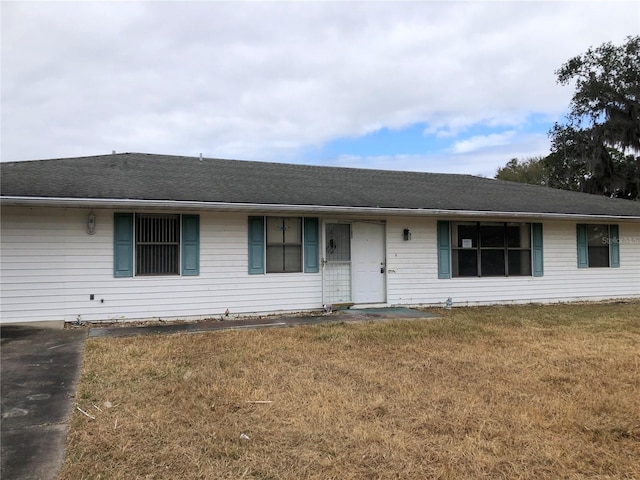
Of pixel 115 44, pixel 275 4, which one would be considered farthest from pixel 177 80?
pixel 275 4

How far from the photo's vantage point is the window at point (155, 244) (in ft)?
26.6

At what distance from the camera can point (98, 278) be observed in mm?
8016

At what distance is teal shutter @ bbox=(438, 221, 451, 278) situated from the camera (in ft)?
34.1

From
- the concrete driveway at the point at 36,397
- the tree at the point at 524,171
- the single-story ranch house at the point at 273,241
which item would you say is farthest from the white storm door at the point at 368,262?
the tree at the point at 524,171

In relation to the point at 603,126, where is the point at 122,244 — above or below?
below

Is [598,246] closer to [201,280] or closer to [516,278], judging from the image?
[516,278]

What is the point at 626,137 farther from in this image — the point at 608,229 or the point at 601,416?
the point at 601,416

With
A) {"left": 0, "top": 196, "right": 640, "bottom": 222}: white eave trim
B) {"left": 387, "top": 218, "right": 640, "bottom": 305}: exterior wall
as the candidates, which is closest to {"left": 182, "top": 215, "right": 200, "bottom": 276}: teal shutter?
{"left": 0, "top": 196, "right": 640, "bottom": 222}: white eave trim

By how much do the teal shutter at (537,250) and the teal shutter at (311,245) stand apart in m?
5.56

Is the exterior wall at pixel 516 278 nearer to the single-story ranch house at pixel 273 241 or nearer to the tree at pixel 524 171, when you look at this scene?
the single-story ranch house at pixel 273 241

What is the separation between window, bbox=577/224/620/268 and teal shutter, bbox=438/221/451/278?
3.81 metres

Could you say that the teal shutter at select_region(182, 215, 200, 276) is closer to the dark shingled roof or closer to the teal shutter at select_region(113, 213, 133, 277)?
the dark shingled roof

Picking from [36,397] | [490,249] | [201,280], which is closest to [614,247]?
[490,249]

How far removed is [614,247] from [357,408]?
1103 centimetres
